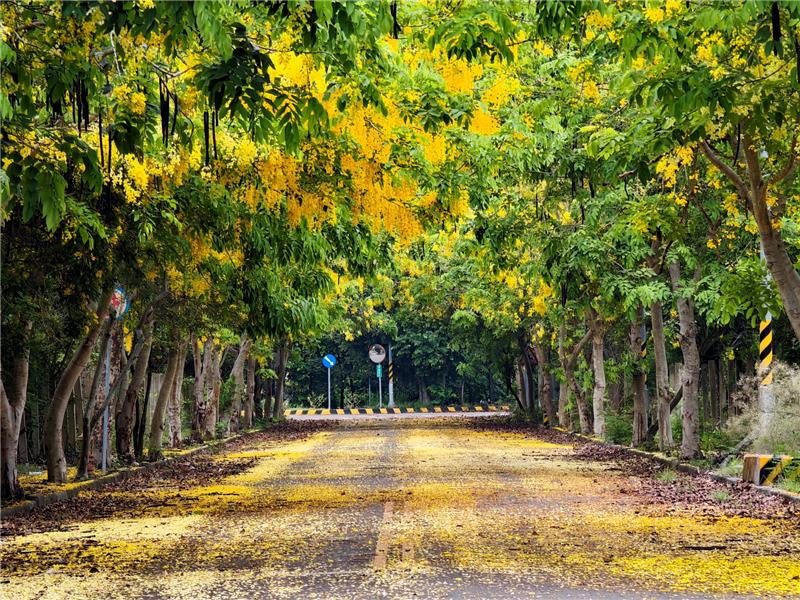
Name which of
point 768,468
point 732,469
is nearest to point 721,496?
point 768,468

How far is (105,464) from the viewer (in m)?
20.5

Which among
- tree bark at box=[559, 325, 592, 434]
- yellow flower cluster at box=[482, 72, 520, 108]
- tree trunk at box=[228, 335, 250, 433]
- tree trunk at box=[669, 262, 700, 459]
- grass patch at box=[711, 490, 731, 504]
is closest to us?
yellow flower cluster at box=[482, 72, 520, 108]

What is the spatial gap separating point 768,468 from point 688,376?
487cm

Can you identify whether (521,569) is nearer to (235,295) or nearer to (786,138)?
(786,138)

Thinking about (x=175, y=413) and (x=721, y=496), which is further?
(x=175, y=413)

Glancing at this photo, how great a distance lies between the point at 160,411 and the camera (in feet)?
83.7

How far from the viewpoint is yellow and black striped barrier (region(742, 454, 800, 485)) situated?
16844mm

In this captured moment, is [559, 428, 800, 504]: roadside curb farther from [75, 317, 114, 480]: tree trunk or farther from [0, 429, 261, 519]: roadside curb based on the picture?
[75, 317, 114, 480]: tree trunk

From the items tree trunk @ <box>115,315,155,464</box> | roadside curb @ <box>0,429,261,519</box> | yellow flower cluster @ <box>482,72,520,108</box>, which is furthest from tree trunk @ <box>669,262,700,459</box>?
roadside curb @ <box>0,429,261,519</box>

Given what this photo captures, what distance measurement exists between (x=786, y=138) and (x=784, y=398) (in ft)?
30.5

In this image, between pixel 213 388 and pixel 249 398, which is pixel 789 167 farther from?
pixel 249 398

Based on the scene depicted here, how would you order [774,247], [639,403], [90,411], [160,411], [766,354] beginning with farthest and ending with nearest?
[639,403], [160,411], [90,411], [766,354], [774,247]

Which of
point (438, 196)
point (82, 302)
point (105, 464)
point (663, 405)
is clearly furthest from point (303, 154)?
point (663, 405)

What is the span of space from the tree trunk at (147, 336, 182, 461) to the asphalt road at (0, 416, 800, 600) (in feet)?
16.2
